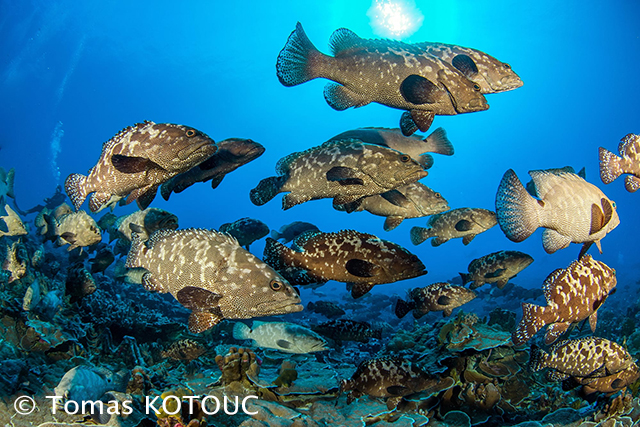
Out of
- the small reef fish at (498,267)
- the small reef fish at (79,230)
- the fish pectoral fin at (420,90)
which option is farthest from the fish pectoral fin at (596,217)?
the small reef fish at (79,230)

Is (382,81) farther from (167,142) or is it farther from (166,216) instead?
Result: (166,216)

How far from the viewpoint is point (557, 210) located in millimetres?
3580

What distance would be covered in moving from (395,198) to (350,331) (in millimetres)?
2816

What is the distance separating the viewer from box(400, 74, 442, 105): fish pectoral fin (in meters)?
3.09

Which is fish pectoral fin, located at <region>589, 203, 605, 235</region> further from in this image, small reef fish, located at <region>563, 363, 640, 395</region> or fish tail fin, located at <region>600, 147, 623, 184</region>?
small reef fish, located at <region>563, 363, 640, 395</region>

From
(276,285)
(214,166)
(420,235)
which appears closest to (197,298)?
(276,285)

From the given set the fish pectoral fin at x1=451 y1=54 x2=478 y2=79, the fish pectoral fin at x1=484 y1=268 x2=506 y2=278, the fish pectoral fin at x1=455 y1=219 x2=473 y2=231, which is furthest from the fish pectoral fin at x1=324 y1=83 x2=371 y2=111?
the fish pectoral fin at x1=484 y1=268 x2=506 y2=278

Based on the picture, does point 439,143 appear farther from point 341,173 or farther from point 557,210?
point 341,173

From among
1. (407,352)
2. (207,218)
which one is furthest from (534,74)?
(207,218)

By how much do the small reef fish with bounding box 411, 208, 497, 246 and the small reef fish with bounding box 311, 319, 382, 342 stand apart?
91.7 inches

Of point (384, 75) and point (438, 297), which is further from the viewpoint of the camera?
point (438, 297)

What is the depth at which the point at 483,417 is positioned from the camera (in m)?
4.67

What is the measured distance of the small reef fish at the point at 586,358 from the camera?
426 cm

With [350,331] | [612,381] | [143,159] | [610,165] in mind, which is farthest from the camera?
[350,331]
